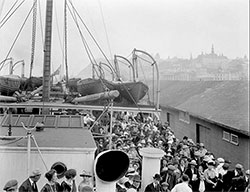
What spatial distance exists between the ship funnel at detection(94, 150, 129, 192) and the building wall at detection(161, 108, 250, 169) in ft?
24.2

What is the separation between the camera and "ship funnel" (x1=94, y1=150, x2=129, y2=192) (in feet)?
15.3

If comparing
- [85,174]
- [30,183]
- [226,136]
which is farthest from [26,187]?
[226,136]

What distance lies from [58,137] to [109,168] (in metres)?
1.41

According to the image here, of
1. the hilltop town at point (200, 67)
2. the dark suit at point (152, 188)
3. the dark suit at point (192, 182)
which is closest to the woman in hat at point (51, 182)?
the dark suit at point (152, 188)

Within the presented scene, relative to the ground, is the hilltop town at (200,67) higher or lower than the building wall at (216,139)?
higher

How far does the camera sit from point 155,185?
226 inches

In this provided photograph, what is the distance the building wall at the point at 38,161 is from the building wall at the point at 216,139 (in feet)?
24.3

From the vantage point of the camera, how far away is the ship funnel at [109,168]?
15.3ft

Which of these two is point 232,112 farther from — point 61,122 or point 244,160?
point 61,122

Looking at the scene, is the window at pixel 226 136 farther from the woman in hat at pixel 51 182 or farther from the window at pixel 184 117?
the woman in hat at pixel 51 182

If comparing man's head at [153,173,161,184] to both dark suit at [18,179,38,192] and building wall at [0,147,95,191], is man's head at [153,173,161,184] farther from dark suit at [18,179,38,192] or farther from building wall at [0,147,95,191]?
dark suit at [18,179,38,192]

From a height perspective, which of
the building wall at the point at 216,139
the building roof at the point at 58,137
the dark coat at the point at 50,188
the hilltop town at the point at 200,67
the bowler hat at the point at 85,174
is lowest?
the building wall at the point at 216,139

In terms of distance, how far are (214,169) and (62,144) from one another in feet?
11.5

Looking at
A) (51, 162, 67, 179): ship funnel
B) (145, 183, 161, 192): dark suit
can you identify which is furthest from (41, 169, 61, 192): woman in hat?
(145, 183, 161, 192): dark suit
